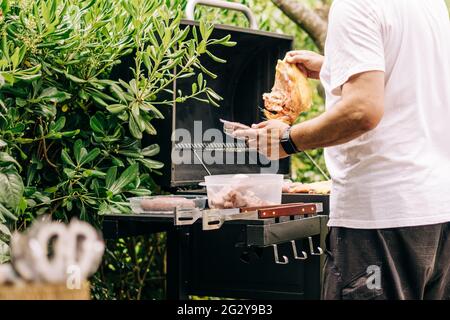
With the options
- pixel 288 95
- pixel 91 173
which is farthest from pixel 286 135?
pixel 91 173

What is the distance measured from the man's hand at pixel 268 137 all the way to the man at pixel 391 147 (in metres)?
0.15

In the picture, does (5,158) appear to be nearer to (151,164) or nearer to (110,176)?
(110,176)

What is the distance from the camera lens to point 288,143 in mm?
2443

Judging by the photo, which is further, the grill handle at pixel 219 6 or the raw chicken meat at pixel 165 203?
the grill handle at pixel 219 6

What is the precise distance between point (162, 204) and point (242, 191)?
300 mm

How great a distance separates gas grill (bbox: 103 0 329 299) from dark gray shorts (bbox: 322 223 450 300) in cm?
58

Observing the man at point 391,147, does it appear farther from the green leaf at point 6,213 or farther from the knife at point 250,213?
the green leaf at point 6,213

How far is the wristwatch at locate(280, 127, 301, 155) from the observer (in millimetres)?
2434

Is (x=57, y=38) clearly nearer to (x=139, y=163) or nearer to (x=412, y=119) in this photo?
(x=139, y=163)

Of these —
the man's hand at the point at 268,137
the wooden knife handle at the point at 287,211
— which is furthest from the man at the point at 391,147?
the wooden knife handle at the point at 287,211

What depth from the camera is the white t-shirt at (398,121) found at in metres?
2.25

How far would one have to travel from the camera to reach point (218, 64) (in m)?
3.87
